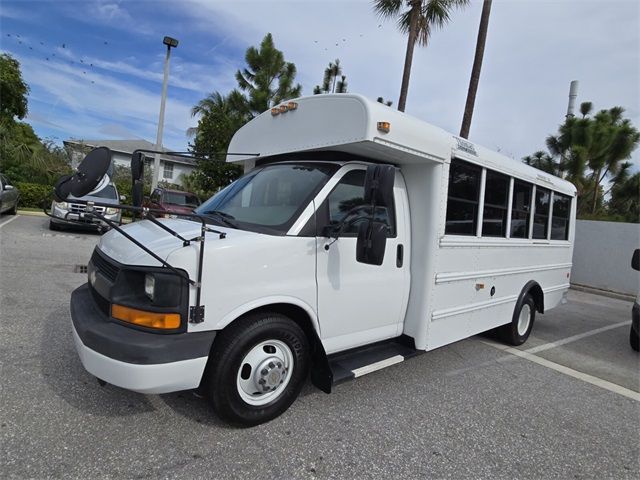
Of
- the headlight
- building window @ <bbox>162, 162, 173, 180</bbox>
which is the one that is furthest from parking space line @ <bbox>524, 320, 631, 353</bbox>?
building window @ <bbox>162, 162, 173, 180</bbox>

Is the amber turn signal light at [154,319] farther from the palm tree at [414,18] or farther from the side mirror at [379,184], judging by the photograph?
the palm tree at [414,18]

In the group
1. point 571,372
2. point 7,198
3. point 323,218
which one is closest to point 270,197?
point 323,218

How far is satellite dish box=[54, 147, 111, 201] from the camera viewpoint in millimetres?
2529

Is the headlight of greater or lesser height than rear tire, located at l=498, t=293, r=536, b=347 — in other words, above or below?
above

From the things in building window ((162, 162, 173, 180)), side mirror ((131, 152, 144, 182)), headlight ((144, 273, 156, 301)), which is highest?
building window ((162, 162, 173, 180))

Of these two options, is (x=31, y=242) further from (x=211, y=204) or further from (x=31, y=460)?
(x=31, y=460)

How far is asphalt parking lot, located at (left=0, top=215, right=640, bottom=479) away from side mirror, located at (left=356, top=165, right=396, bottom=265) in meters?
1.33

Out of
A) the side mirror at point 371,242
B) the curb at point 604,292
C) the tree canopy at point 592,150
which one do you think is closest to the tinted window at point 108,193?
the side mirror at point 371,242

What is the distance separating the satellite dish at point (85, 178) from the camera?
8.30 feet

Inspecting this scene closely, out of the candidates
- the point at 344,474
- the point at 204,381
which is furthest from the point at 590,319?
the point at 204,381

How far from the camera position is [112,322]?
2727 mm

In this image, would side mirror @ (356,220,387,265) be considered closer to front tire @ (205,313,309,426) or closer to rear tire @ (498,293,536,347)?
front tire @ (205,313,309,426)

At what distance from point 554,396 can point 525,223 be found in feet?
7.36

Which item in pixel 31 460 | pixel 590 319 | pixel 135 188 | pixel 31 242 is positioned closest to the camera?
pixel 31 460
